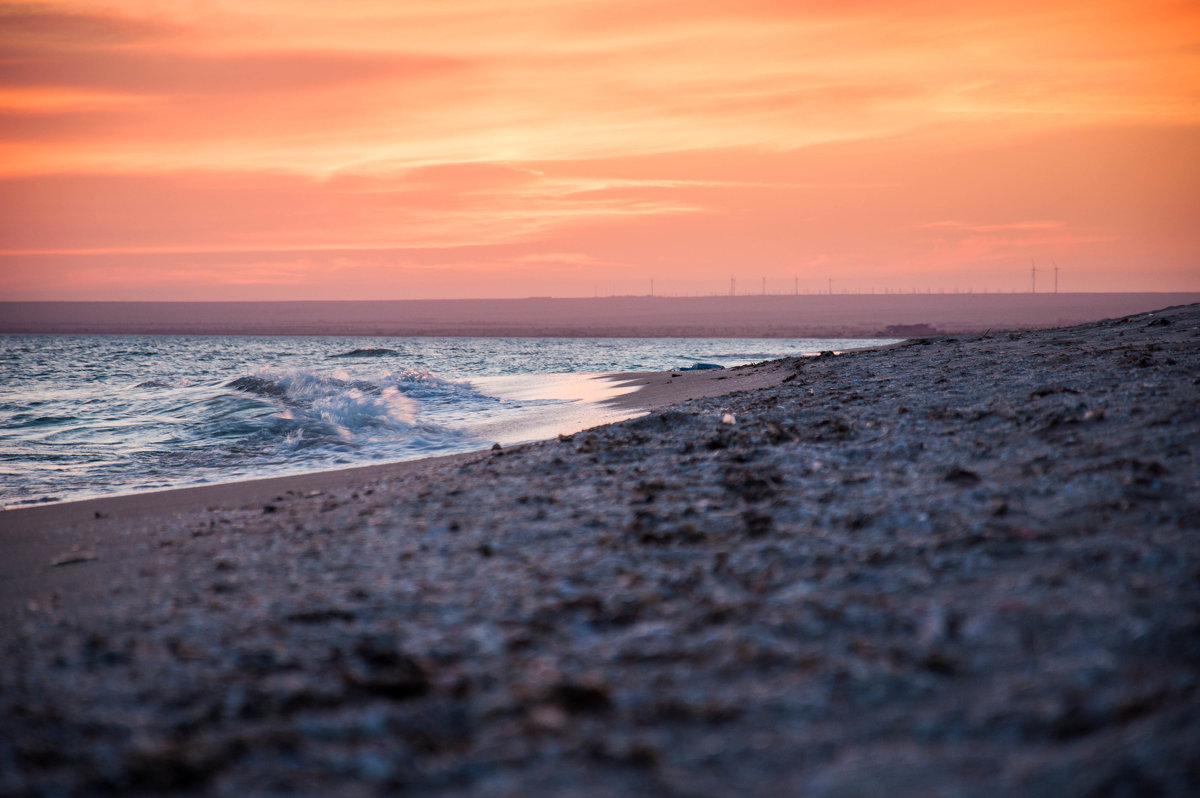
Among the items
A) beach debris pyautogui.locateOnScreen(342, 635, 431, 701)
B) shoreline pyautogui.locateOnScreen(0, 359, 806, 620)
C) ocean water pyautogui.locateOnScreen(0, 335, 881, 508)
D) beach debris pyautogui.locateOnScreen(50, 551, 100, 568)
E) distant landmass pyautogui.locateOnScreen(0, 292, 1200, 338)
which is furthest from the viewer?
distant landmass pyautogui.locateOnScreen(0, 292, 1200, 338)

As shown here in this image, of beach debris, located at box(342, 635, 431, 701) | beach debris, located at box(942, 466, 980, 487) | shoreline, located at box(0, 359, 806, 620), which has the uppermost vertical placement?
beach debris, located at box(942, 466, 980, 487)

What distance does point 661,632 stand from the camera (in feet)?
13.0

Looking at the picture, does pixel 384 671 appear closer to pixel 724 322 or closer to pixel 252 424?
pixel 252 424

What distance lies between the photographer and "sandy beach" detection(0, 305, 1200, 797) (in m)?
2.92

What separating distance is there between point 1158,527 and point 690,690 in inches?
121

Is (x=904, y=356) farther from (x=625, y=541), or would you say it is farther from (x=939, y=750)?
(x=939, y=750)

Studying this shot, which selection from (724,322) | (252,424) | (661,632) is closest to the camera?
(661,632)

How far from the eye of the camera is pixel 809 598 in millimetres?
4203

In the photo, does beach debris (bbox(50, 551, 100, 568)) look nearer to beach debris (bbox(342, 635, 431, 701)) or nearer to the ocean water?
beach debris (bbox(342, 635, 431, 701))

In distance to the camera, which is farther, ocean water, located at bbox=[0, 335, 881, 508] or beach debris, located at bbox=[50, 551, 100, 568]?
ocean water, located at bbox=[0, 335, 881, 508]

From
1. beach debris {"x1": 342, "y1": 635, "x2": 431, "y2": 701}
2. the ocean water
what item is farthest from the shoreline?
beach debris {"x1": 342, "y1": 635, "x2": 431, "y2": 701}

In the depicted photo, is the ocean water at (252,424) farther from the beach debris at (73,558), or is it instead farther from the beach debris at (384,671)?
the beach debris at (384,671)

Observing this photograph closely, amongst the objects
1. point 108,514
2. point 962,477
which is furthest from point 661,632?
point 108,514

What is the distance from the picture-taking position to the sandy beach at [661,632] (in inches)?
115
